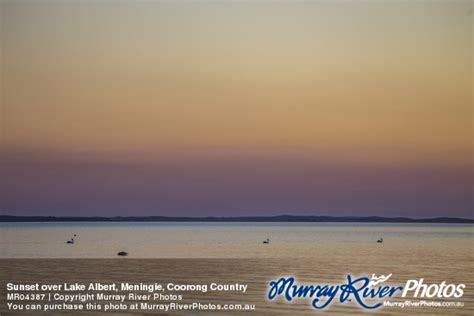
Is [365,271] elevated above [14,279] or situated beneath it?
elevated above

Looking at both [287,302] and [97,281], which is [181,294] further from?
[97,281]

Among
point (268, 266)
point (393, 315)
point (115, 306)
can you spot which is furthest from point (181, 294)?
point (268, 266)

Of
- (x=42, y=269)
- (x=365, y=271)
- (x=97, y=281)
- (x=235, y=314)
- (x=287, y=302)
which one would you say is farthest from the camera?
(x=365, y=271)

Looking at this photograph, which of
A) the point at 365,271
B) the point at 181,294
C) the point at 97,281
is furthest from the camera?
the point at 365,271

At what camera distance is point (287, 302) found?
2312cm

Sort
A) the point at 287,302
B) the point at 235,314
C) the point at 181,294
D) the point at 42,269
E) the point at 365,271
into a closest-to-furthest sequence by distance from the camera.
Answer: the point at 235,314, the point at 287,302, the point at 181,294, the point at 42,269, the point at 365,271

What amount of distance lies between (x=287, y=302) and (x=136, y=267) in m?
15.6

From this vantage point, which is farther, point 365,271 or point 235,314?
point 365,271

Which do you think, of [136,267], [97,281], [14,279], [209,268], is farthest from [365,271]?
[14,279]

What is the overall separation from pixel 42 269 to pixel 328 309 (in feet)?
58.2

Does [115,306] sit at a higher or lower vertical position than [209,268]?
lower

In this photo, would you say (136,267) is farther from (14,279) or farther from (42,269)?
(14,279)

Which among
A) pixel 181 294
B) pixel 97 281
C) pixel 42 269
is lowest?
pixel 181 294

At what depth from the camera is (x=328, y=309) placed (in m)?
21.8
